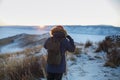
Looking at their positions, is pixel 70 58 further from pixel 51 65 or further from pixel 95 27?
pixel 95 27

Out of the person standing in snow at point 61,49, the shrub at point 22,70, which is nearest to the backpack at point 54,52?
the person standing in snow at point 61,49

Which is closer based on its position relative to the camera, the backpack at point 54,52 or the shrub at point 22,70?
the backpack at point 54,52

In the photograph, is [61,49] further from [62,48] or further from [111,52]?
[111,52]

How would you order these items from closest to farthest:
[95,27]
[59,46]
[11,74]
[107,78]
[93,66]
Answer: [59,46]
[11,74]
[107,78]
[93,66]
[95,27]

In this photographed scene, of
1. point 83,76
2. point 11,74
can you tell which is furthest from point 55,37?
point 83,76

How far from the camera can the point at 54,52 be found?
21.7 feet

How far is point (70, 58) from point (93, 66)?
4.49 feet

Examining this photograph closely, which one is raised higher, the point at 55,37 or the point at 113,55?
the point at 55,37

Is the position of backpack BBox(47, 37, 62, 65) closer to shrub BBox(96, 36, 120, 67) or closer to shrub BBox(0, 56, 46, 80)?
shrub BBox(0, 56, 46, 80)

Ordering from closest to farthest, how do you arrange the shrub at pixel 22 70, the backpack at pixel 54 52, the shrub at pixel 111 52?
the backpack at pixel 54 52
the shrub at pixel 22 70
the shrub at pixel 111 52

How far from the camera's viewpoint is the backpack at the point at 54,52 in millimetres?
6543

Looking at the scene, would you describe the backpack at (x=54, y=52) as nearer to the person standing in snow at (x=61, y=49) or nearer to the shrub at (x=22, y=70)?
the person standing in snow at (x=61, y=49)

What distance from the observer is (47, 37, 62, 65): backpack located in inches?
258

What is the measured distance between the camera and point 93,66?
36.7ft
